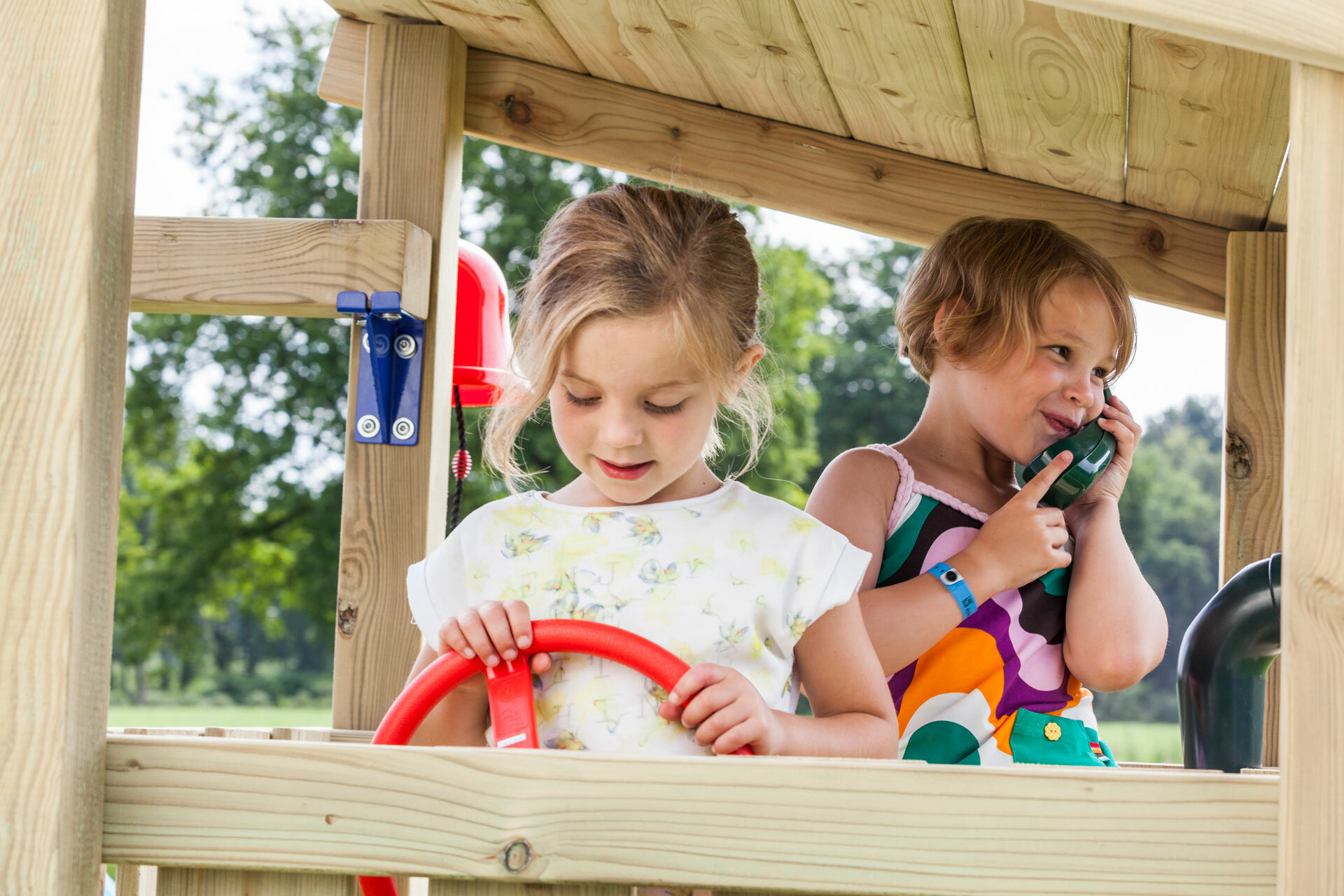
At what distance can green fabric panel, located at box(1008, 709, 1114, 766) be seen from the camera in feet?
6.98

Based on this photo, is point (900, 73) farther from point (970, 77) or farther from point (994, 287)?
point (994, 287)

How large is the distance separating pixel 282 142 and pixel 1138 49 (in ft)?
59.6

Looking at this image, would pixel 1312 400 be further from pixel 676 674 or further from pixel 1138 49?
pixel 1138 49

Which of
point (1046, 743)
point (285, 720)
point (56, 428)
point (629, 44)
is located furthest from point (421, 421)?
point (285, 720)

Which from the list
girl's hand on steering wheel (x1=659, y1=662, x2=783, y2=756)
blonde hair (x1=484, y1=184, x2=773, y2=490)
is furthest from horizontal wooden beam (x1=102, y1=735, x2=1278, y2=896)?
blonde hair (x1=484, y1=184, x2=773, y2=490)

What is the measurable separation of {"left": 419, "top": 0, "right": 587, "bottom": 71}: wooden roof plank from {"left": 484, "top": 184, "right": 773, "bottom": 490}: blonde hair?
→ 28.0 inches

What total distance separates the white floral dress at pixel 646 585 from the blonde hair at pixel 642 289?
0.43 feet

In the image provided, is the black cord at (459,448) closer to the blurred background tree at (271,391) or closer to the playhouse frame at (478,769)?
the playhouse frame at (478,769)

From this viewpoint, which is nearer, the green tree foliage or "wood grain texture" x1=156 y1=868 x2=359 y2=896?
"wood grain texture" x1=156 y1=868 x2=359 y2=896

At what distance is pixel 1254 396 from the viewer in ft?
8.59

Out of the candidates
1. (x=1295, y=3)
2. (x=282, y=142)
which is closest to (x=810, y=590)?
(x=1295, y=3)

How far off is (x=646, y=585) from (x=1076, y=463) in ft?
2.97

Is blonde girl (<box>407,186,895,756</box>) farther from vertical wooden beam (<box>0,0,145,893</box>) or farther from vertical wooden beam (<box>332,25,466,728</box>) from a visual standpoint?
vertical wooden beam (<box>332,25,466,728</box>)

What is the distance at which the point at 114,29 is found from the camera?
1.23 meters
